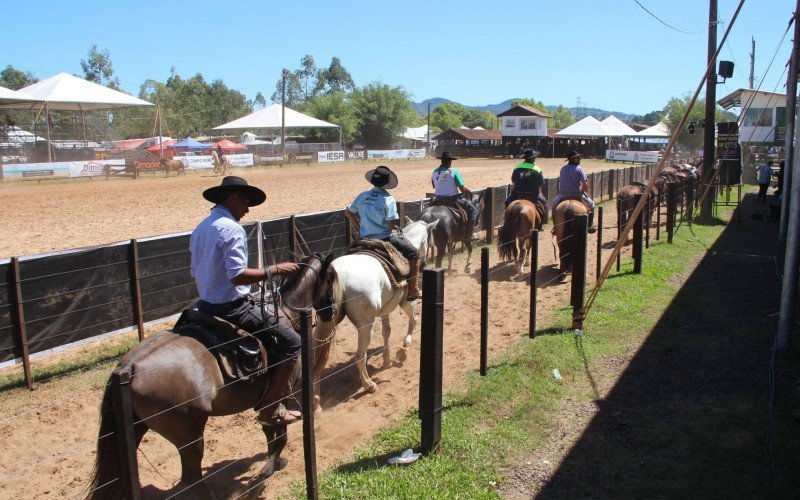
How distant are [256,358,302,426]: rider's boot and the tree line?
47666mm

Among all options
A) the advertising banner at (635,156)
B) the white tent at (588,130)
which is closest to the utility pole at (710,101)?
the advertising banner at (635,156)

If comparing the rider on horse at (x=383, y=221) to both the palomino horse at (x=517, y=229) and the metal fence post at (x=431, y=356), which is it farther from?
the palomino horse at (x=517, y=229)

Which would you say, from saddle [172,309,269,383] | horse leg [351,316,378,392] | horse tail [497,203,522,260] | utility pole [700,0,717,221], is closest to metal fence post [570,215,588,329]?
horse leg [351,316,378,392]

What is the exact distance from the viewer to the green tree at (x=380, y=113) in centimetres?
8031

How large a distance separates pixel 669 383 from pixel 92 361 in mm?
6578

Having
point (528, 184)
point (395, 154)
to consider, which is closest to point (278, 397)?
point (528, 184)

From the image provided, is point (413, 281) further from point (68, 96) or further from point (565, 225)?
point (68, 96)

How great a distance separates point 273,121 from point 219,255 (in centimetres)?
6647

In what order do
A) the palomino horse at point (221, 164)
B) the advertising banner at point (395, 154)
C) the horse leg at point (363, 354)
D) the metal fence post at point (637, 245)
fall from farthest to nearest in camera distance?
the advertising banner at point (395, 154) → the palomino horse at point (221, 164) → the metal fence post at point (637, 245) → the horse leg at point (363, 354)

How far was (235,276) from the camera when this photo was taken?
14.6ft

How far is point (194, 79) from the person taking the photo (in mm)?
116875

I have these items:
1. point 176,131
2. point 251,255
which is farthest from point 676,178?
point 176,131

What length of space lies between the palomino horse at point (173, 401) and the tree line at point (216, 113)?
48.2 m

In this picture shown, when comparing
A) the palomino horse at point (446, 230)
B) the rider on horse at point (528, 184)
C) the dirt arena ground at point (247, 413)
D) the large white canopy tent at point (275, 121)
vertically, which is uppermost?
the large white canopy tent at point (275, 121)
